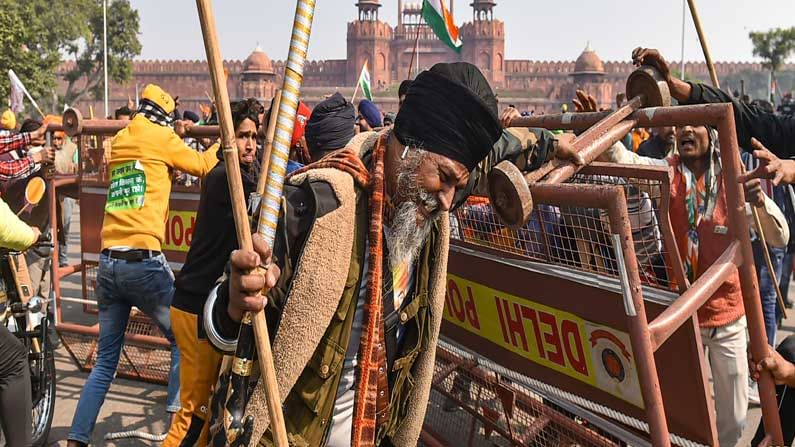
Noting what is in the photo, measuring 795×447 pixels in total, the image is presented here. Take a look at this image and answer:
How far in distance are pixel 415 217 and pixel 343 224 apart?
256mm

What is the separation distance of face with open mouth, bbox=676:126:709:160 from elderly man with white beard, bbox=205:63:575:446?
174 cm

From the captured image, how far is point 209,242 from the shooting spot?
294 cm

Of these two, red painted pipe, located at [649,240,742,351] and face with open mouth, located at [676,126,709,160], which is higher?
face with open mouth, located at [676,126,709,160]

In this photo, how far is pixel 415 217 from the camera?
183 centimetres

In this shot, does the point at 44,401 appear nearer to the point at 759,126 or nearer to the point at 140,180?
the point at 140,180

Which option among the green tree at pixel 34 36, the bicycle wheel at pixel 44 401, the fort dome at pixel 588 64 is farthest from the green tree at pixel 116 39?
the bicycle wheel at pixel 44 401

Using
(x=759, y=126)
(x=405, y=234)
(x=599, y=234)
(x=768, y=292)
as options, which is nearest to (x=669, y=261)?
(x=599, y=234)

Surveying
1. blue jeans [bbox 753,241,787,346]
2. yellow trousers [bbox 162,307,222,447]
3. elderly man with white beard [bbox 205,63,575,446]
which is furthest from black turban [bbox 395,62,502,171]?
blue jeans [bbox 753,241,787,346]

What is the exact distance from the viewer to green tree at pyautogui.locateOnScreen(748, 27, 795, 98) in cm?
4416

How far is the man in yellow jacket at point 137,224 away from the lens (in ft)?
11.6

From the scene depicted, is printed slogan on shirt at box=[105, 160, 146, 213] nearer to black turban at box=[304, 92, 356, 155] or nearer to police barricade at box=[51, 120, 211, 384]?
black turban at box=[304, 92, 356, 155]

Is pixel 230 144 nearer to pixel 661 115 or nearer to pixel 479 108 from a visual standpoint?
pixel 479 108

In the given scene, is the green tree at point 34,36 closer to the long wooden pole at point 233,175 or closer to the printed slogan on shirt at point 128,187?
the printed slogan on shirt at point 128,187

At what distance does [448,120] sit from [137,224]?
2.35 m
